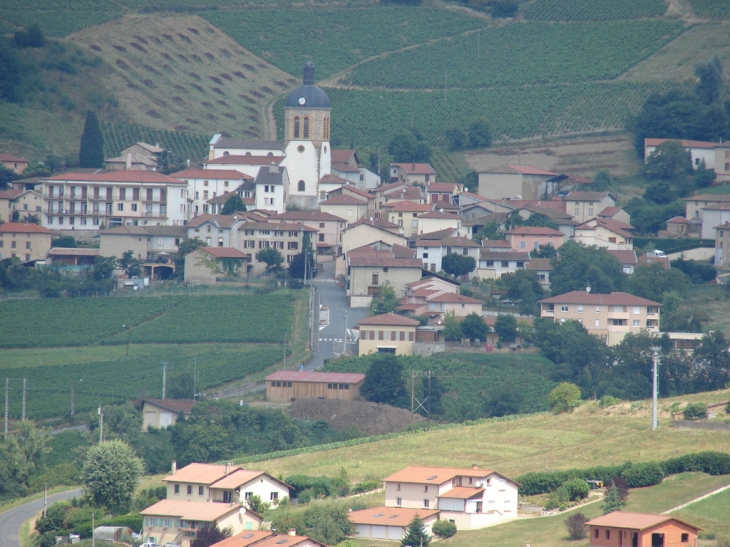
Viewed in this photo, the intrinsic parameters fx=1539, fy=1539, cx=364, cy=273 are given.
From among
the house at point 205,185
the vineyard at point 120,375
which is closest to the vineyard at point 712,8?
the house at point 205,185

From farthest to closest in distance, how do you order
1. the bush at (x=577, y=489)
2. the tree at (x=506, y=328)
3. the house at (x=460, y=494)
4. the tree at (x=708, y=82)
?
the tree at (x=708, y=82), the tree at (x=506, y=328), the bush at (x=577, y=489), the house at (x=460, y=494)

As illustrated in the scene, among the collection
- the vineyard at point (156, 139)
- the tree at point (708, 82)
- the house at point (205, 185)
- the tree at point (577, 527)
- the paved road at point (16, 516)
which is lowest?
the paved road at point (16, 516)

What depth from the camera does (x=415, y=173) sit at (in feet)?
328

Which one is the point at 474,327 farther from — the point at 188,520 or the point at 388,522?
the point at 388,522

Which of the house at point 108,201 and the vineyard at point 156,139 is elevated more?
the vineyard at point 156,139

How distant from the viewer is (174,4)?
13500 cm

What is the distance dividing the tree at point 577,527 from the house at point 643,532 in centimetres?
163

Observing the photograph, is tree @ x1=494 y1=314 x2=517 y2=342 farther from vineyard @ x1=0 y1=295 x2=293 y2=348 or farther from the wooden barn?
vineyard @ x1=0 y1=295 x2=293 y2=348

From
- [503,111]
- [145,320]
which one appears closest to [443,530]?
[145,320]

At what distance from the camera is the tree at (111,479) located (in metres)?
49.4

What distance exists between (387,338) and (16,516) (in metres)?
26.9

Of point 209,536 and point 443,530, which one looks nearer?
point 443,530

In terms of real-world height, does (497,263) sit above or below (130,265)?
above

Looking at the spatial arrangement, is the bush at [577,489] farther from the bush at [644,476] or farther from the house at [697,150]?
the house at [697,150]
